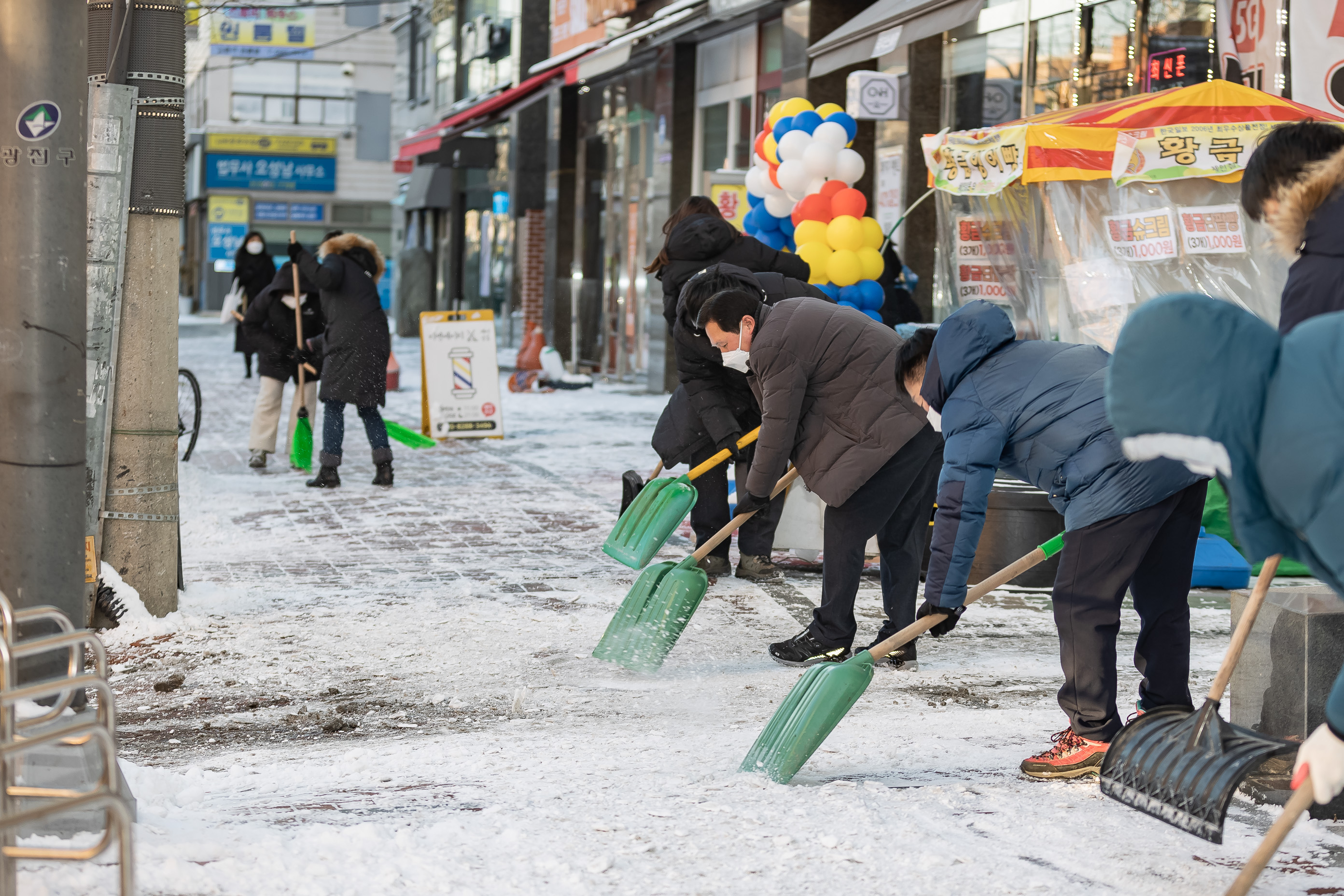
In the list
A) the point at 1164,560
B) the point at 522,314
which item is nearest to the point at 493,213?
the point at 522,314

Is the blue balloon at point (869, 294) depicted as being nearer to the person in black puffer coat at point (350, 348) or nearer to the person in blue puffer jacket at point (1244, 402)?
the person in black puffer coat at point (350, 348)

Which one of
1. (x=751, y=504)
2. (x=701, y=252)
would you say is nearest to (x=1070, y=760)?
(x=751, y=504)

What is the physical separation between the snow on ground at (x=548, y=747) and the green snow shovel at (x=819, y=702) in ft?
0.30

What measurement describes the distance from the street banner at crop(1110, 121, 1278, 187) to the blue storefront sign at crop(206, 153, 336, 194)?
140 ft

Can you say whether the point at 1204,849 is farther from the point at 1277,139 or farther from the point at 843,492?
the point at 843,492

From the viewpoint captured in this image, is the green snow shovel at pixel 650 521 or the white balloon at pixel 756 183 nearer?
the green snow shovel at pixel 650 521

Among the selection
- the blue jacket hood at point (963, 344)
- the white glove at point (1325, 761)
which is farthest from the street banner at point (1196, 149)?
the white glove at point (1325, 761)

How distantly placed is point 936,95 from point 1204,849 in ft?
32.3

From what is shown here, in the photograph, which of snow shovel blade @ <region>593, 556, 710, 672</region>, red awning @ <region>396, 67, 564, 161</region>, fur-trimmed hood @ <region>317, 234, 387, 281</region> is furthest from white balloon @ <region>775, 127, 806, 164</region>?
red awning @ <region>396, 67, 564, 161</region>

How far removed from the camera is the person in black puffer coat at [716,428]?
6742mm

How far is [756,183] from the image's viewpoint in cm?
899

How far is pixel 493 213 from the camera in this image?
27.3 m

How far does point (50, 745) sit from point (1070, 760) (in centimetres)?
279

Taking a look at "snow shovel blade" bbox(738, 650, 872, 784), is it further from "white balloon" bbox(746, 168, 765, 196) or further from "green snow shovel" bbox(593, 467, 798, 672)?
"white balloon" bbox(746, 168, 765, 196)
